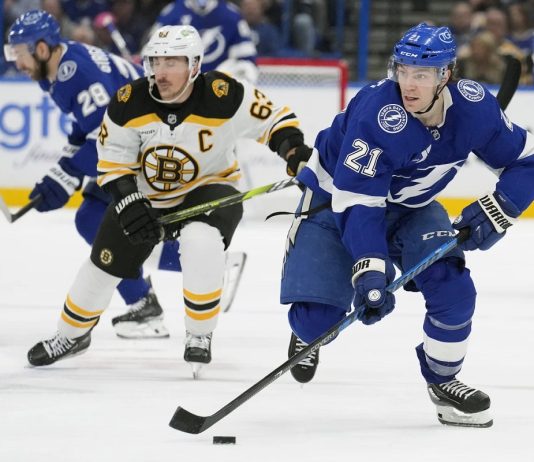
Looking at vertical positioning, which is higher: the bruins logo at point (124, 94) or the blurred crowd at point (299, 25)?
the bruins logo at point (124, 94)

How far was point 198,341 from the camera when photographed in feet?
11.8

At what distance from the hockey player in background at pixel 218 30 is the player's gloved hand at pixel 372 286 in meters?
3.96

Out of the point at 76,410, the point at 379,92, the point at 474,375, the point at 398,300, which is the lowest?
the point at 398,300

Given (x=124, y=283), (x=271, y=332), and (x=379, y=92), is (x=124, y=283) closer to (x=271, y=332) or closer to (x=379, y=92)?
(x=271, y=332)

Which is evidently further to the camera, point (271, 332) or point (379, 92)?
point (271, 332)

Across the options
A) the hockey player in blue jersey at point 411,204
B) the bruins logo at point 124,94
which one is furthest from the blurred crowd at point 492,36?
the hockey player in blue jersey at point 411,204

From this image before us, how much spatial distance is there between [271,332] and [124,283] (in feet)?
1.72

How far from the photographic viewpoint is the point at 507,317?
14.9 ft

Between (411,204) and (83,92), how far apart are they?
146 centimetres

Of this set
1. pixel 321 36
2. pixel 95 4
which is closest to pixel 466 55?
pixel 321 36

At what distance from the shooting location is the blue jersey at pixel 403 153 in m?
2.85

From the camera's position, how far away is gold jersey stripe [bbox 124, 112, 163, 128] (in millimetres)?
3529

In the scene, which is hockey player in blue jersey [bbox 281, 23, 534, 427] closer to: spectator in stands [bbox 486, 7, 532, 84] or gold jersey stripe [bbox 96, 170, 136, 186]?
gold jersey stripe [bbox 96, 170, 136, 186]

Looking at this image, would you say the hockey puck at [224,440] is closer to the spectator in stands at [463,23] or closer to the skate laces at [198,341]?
the skate laces at [198,341]
